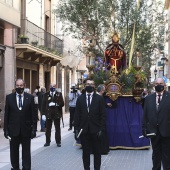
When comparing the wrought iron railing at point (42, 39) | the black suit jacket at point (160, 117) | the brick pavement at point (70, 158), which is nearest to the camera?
the black suit jacket at point (160, 117)

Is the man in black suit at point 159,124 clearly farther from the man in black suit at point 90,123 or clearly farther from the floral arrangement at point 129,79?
the floral arrangement at point 129,79

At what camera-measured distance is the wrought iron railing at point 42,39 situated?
82.4 feet

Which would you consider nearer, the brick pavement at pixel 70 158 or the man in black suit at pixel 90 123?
the man in black suit at pixel 90 123

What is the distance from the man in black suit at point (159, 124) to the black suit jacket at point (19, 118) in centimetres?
221

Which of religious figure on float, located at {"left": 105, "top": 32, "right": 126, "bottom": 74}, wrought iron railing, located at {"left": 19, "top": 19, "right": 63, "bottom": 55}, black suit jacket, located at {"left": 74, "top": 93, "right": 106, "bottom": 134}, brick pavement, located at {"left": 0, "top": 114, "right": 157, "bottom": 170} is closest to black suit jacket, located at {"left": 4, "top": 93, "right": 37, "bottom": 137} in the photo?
black suit jacket, located at {"left": 74, "top": 93, "right": 106, "bottom": 134}

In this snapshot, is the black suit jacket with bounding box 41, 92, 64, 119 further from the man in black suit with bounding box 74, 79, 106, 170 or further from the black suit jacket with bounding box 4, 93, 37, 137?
the man in black suit with bounding box 74, 79, 106, 170

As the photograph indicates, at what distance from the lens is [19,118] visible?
30.6 feet

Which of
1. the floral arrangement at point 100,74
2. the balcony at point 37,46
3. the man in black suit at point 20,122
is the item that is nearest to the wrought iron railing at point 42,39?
the balcony at point 37,46

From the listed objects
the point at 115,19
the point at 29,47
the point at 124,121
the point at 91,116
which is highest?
the point at 115,19

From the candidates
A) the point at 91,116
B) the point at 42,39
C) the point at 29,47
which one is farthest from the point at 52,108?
the point at 42,39

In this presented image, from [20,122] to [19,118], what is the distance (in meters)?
0.08

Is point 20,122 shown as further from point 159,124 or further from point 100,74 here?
point 100,74

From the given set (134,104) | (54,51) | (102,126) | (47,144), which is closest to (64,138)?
(47,144)

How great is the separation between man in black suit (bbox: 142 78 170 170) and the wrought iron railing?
16467 mm
